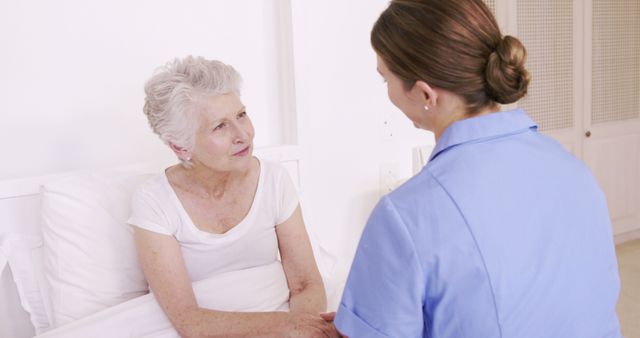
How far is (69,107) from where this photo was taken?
182 centimetres

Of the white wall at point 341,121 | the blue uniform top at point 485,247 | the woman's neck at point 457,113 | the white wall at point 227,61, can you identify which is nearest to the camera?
the blue uniform top at point 485,247

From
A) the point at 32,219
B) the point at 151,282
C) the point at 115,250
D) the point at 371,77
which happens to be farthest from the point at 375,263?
the point at 371,77

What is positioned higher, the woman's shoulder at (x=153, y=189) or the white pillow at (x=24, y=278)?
the woman's shoulder at (x=153, y=189)

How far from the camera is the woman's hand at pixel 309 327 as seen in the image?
1.33m

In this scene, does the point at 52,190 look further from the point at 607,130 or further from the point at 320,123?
the point at 607,130

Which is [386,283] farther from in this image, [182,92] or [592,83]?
[592,83]

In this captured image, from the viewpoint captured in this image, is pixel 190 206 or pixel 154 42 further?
pixel 154 42

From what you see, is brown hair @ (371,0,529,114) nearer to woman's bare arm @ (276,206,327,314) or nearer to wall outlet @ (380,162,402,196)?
woman's bare arm @ (276,206,327,314)

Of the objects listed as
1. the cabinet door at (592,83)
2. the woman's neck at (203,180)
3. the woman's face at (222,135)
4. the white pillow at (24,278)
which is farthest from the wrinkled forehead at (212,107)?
the cabinet door at (592,83)

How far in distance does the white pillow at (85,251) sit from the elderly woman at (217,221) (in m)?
0.16

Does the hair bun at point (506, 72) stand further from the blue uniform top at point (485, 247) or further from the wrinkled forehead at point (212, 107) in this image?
the wrinkled forehead at point (212, 107)

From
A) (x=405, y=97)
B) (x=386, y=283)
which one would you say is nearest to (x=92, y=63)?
(x=405, y=97)

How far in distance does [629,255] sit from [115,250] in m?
3.17

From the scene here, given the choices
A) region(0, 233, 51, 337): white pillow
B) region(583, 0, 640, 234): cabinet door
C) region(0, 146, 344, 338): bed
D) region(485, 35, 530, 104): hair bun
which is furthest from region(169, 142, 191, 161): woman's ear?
region(583, 0, 640, 234): cabinet door
